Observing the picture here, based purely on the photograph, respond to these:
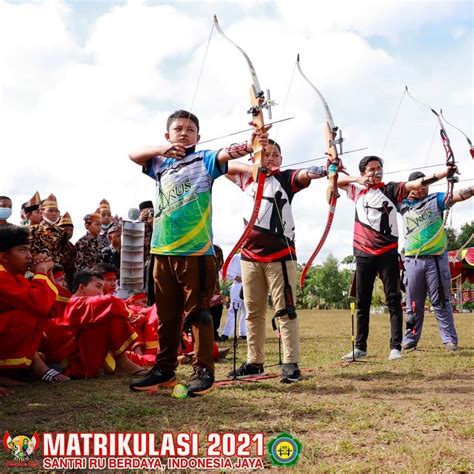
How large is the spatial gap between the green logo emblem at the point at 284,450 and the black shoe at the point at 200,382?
1180mm

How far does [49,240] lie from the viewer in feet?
19.9

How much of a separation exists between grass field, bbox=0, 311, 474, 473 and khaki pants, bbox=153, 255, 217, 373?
0.31 m

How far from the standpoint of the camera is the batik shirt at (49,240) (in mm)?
5918

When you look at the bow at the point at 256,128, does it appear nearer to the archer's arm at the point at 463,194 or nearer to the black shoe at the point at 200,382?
the black shoe at the point at 200,382

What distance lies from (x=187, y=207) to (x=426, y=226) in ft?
12.6

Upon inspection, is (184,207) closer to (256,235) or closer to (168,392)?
(256,235)

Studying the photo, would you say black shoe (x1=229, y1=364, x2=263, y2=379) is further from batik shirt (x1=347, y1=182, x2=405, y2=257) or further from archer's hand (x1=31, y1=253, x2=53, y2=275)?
batik shirt (x1=347, y1=182, x2=405, y2=257)

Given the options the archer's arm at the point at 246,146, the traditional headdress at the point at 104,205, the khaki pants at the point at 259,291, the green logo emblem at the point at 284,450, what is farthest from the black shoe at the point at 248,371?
the traditional headdress at the point at 104,205

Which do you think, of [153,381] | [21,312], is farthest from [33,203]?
[153,381]

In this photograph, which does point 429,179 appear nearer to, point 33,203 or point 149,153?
point 149,153

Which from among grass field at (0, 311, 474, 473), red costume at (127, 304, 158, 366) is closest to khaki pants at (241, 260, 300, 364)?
grass field at (0, 311, 474, 473)

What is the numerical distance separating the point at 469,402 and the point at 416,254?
3.29 meters

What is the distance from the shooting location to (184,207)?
3.81 m

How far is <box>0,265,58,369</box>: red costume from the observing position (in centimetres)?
386
